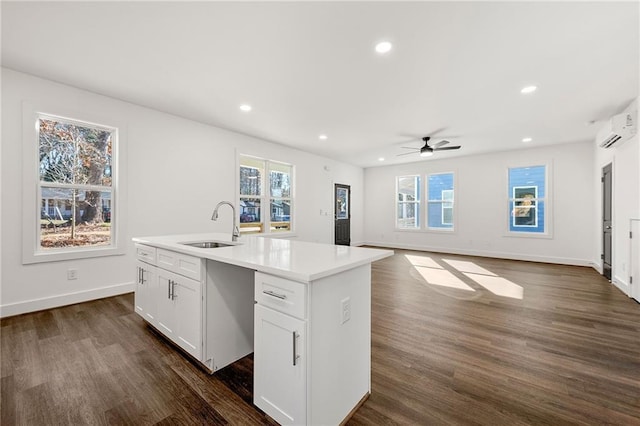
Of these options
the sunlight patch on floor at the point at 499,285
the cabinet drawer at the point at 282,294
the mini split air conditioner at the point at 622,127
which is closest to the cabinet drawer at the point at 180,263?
the cabinet drawer at the point at 282,294

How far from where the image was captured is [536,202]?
6.23 metres

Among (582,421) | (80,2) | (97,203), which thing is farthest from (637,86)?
(97,203)

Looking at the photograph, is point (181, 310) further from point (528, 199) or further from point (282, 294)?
point (528, 199)

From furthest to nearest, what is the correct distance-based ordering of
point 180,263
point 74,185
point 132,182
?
point 132,182 < point 74,185 < point 180,263

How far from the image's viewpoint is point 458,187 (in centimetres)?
718

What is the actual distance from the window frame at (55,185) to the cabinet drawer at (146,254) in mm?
1361

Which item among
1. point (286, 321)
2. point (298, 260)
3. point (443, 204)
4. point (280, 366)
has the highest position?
point (443, 204)

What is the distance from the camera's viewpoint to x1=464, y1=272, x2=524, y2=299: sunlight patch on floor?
372 centimetres

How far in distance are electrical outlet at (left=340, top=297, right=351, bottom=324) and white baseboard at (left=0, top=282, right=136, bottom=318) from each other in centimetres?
362

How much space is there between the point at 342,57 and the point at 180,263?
7.70 ft

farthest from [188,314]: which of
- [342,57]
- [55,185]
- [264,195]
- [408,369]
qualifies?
[264,195]

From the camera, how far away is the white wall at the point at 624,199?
352cm

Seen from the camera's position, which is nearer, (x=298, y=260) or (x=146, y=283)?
(x=298, y=260)

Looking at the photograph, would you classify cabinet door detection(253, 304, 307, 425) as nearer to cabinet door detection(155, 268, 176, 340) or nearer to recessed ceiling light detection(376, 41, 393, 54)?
cabinet door detection(155, 268, 176, 340)
